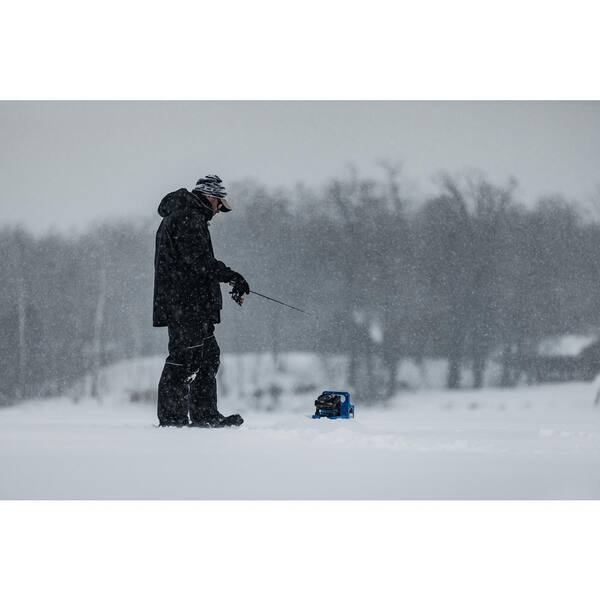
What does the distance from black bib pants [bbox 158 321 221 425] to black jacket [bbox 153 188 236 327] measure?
0.20 ft

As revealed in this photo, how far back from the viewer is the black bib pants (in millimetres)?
3910

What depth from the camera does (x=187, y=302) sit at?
3.90 meters

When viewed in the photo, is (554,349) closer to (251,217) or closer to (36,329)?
(251,217)

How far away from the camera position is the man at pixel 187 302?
3.89 metres

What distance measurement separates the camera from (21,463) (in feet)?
11.9

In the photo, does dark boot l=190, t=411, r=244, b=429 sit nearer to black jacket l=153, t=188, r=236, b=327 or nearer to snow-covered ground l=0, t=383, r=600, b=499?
snow-covered ground l=0, t=383, r=600, b=499

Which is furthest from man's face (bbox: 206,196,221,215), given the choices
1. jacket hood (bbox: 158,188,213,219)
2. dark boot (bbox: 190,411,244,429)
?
dark boot (bbox: 190,411,244,429)

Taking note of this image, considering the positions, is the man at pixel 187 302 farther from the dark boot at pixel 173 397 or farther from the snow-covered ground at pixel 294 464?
the snow-covered ground at pixel 294 464

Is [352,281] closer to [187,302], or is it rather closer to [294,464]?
[187,302]

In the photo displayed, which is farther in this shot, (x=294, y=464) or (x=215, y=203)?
(x=215, y=203)

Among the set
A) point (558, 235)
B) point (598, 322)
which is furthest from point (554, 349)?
point (558, 235)

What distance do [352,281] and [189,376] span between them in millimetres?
1448

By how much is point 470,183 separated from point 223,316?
1.67 meters

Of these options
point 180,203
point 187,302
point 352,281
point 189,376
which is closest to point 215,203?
point 180,203
